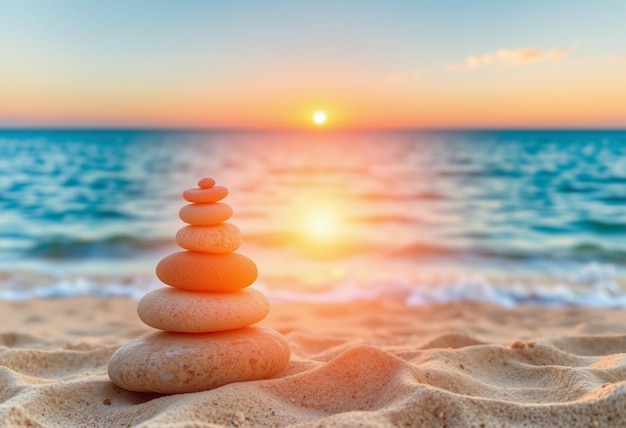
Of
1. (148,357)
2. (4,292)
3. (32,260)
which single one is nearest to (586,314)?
(148,357)

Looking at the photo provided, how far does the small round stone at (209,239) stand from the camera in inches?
144

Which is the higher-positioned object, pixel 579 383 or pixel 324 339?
pixel 579 383

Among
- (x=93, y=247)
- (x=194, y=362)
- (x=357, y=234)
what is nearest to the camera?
(x=194, y=362)

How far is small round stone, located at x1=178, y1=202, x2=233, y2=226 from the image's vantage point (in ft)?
12.0

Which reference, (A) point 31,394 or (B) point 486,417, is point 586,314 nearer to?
(B) point 486,417

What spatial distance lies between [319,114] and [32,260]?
21731 millimetres

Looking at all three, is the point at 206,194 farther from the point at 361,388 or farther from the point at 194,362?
the point at 361,388

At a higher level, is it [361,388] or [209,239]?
[209,239]

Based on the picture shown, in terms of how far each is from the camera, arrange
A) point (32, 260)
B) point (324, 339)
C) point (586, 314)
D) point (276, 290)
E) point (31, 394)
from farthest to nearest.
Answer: point (32, 260) < point (276, 290) < point (586, 314) < point (324, 339) < point (31, 394)

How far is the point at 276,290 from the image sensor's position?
328 inches

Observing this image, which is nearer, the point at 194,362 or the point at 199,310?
the point at 194,362

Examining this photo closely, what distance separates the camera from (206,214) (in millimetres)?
3664

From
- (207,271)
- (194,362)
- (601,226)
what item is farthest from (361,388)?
(601,226)

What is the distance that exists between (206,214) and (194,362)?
0.91 meters
